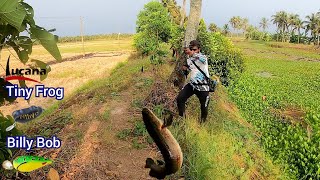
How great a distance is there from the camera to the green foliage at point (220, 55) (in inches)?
501

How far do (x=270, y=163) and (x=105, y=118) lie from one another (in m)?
3.33

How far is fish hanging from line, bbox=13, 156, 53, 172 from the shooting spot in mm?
1592

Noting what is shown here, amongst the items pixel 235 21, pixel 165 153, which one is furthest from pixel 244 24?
pixel 165 153

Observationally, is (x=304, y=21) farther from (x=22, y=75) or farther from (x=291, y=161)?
(x=22, y=75)

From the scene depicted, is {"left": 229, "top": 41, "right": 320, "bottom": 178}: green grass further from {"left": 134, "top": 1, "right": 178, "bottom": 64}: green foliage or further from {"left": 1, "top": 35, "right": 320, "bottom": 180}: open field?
{"left": 134, "top": 1, "right": 178, "bottom": 64}: green foliage

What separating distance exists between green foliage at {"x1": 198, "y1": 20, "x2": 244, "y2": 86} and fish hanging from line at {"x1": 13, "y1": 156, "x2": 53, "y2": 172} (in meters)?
11.1

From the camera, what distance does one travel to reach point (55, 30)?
62.1 inches

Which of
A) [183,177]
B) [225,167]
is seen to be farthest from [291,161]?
[183,177]

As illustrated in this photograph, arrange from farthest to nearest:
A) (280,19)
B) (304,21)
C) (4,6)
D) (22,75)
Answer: (280,19) → (304,21) → (22,75) → (4,6)

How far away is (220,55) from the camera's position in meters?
13.6

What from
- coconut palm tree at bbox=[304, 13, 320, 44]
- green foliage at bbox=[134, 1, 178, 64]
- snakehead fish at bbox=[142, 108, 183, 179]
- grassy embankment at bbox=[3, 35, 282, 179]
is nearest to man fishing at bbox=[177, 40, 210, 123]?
grassy embankment at bbox=[3, 35, 282, 179]

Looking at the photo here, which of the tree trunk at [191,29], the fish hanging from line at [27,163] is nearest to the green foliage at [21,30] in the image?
the fish hanging from line at [27,163]

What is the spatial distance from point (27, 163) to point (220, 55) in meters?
12.5

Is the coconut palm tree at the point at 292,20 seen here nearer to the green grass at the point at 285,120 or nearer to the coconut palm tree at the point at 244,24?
the coconut palm tree at the point at 244,24
